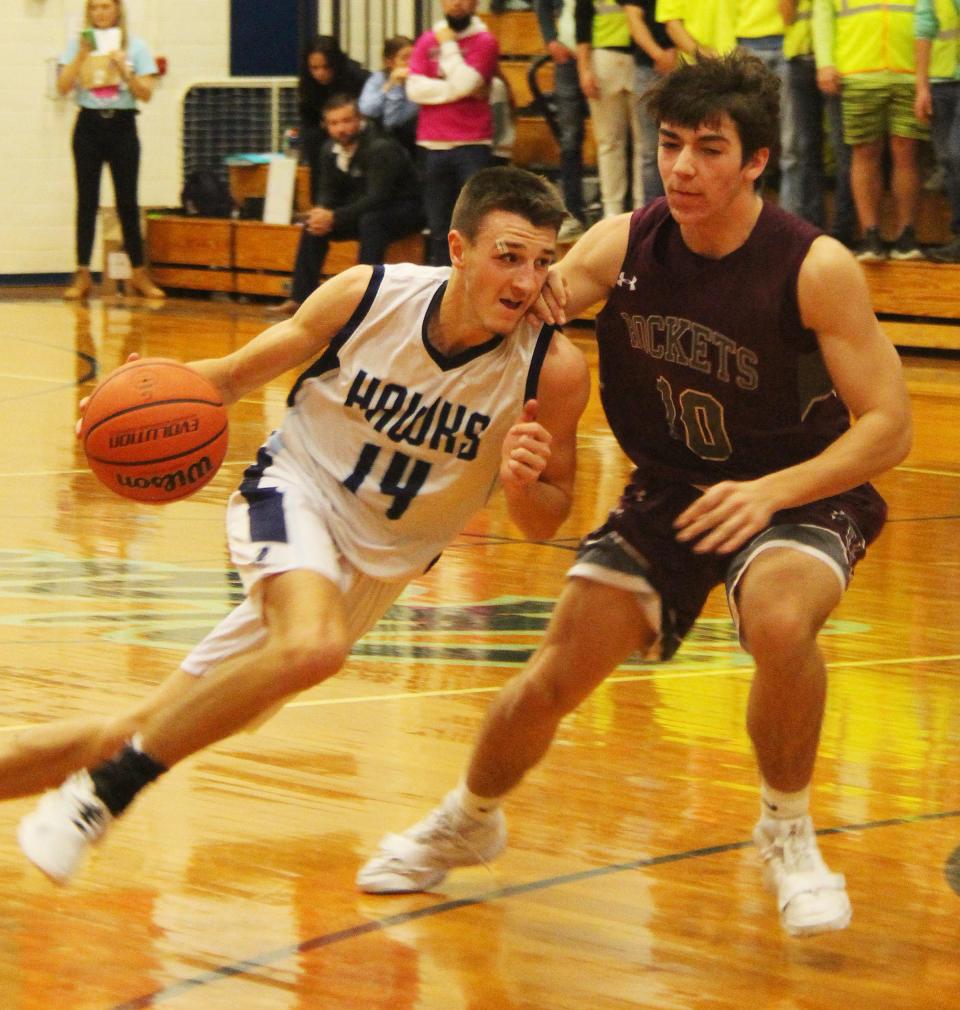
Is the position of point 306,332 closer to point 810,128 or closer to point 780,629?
point 780,629

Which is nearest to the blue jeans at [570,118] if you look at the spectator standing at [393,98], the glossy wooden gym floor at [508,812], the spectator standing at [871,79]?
the spectator standing at [393,98]

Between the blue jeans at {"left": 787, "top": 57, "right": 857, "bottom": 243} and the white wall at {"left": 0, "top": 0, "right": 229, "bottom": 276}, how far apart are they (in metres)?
7.24

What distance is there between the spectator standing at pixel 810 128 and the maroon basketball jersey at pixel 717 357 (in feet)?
23.8

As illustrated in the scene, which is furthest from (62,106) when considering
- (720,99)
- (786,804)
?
(786,804)

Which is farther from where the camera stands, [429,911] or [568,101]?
[568,101]

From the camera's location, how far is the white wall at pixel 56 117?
625 inches

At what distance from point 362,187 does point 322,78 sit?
3.20 feet

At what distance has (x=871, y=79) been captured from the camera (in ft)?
33.7

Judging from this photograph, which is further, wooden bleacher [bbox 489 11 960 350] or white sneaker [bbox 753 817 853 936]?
wooden bleacher [bbox 489 11 960 350]

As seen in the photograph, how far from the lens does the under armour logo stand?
353cm

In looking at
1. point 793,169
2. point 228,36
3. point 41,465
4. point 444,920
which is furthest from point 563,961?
point 228,36

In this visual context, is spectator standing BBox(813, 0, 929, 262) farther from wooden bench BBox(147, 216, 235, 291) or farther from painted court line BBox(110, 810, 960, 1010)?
painted court line BBox(110, 810, 960, 1010)

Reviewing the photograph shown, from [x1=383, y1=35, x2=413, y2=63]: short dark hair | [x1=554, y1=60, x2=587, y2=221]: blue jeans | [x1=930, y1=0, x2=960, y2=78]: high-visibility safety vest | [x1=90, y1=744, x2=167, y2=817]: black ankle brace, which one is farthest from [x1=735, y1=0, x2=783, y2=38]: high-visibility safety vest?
[x1=90, y1=744, x2=167, y2=817]: black ankle brace

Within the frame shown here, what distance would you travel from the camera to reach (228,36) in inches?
655
